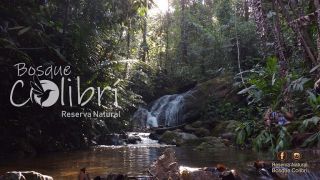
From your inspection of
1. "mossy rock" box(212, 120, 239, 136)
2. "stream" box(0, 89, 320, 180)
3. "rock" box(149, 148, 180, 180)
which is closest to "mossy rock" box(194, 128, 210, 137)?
"mossy rock" box(212, 120, 239, 136)

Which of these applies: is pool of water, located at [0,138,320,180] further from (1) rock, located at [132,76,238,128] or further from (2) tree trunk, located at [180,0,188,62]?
(2) tree trunk, located at [180,0,188,62]

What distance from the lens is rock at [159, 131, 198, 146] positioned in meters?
13.6

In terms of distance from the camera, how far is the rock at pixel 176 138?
44.7 feet

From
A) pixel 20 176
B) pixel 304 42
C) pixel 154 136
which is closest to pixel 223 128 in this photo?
pixel 154 136

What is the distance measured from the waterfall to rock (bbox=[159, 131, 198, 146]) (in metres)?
3.90

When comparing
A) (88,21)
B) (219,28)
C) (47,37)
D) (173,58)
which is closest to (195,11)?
(173,58)

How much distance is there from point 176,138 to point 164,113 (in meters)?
5.57

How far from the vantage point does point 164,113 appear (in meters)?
19.4

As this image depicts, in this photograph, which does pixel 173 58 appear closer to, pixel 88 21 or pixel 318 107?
pixel 88 21

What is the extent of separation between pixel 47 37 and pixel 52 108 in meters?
1.84

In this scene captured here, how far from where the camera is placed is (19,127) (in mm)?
10117

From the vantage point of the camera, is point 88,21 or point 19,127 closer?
point 19,127

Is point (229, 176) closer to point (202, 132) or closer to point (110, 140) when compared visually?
point (110, 140)

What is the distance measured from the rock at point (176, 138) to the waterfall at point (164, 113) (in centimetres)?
390
